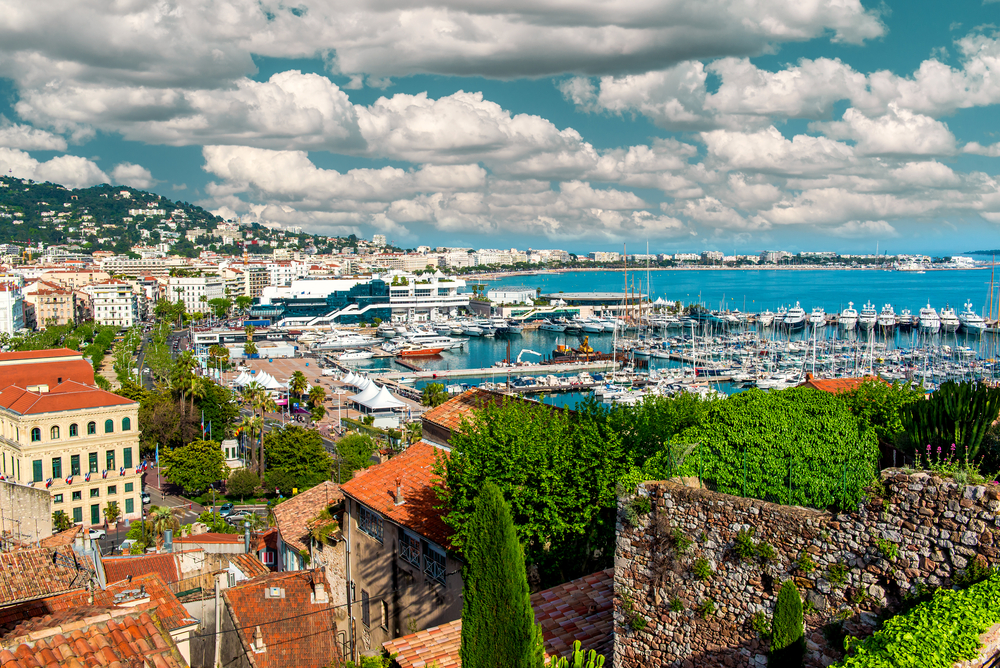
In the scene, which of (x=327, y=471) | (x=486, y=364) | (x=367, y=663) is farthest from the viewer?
(x=486, y=364)

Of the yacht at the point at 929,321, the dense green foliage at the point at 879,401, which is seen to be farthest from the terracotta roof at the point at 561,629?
the yacht at the point at 929,321

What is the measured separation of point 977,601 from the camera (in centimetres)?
457

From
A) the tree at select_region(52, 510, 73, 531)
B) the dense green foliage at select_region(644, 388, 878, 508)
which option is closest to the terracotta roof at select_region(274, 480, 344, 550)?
the dense green foliage at select_region(644, 388, 878, 508)

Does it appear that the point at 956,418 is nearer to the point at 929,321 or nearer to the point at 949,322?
the point at 929,321

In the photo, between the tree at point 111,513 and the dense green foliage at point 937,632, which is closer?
the dense green foliage at point 937,632

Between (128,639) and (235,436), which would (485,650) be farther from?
(235,436)

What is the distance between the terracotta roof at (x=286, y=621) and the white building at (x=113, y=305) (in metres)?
99.7

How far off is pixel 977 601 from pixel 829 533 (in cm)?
108

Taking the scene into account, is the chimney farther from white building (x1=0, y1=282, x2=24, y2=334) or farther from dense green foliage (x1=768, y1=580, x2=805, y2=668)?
white building (x1=0, y1=282, x2=24, y2=334)

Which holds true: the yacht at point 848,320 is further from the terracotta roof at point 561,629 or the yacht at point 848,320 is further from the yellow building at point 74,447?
the terracotta roof at point 561,629

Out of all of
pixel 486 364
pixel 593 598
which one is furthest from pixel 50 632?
pixel 486 364

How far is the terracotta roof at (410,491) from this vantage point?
1083cm

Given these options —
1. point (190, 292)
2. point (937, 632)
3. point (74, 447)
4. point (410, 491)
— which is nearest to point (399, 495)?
point (410, 491)

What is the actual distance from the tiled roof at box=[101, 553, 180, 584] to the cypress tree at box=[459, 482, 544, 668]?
928cm
